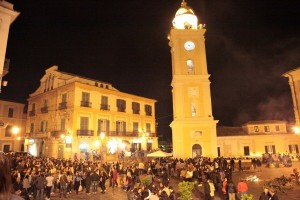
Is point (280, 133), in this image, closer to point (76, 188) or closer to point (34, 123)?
point (76, 188)

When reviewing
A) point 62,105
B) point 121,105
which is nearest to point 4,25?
point 62,105

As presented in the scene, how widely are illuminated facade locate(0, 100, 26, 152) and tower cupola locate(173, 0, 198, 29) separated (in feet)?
108

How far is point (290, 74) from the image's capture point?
28.0m

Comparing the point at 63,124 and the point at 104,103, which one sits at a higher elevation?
the point at 104,103

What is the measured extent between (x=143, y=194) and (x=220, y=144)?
32605mm

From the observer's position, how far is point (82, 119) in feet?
110

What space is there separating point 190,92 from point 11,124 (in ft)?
112

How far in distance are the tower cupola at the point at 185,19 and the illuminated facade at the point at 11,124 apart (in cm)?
3294

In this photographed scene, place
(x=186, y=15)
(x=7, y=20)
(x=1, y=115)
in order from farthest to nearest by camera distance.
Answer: (x=1, y=115) → (x=186, y=15) → (x=7, y=20)

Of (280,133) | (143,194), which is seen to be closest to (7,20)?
(143,194)

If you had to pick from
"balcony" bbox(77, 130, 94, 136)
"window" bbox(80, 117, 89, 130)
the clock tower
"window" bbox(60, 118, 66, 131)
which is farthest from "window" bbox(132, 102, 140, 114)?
"window" bbox(60, 118, 66, 131)

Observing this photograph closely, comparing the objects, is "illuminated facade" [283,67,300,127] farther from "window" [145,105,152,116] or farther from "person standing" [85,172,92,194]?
"person standing" [85,172,92,194]

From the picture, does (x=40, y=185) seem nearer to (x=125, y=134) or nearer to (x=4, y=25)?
(x=4, y=25)

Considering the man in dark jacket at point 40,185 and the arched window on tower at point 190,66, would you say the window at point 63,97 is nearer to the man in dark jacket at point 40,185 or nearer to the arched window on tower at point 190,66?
the arched window on tower at point 190,66
